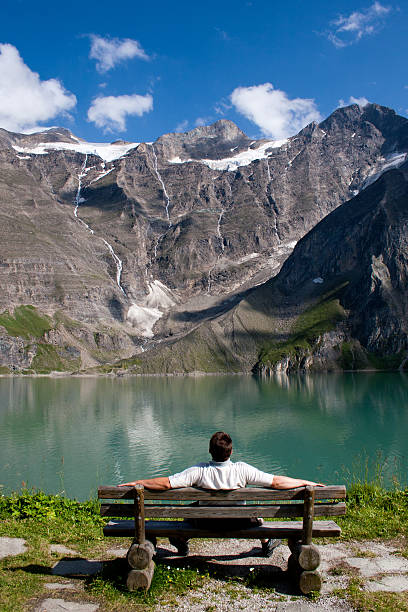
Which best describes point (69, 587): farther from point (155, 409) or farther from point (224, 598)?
point (155, 409)

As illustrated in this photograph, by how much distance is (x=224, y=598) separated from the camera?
7.93 meters

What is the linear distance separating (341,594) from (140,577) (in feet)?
11.0

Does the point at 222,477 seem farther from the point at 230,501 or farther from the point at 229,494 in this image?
the point at 230,501

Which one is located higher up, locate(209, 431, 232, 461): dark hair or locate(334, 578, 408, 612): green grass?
locate(209, 431, 232, 461): dark hair

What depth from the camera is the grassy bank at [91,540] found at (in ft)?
26.1

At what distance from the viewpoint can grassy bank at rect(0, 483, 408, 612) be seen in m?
7.96

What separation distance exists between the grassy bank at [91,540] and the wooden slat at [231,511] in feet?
3.89

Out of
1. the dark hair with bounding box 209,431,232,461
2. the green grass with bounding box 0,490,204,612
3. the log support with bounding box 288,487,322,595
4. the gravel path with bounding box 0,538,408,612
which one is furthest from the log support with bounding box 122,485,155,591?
the log support with bounding box 288,487,322,595

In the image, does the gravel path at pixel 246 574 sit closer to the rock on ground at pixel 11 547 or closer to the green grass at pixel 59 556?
the rock on ground at pixel 11 547

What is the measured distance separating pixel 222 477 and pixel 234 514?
2.10 ft

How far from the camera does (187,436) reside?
190 ft

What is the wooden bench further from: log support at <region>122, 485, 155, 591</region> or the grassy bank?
the grassy bank

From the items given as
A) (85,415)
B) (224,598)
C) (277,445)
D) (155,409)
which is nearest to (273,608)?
(224,598)

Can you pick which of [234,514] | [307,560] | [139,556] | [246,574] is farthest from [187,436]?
[307,560]
